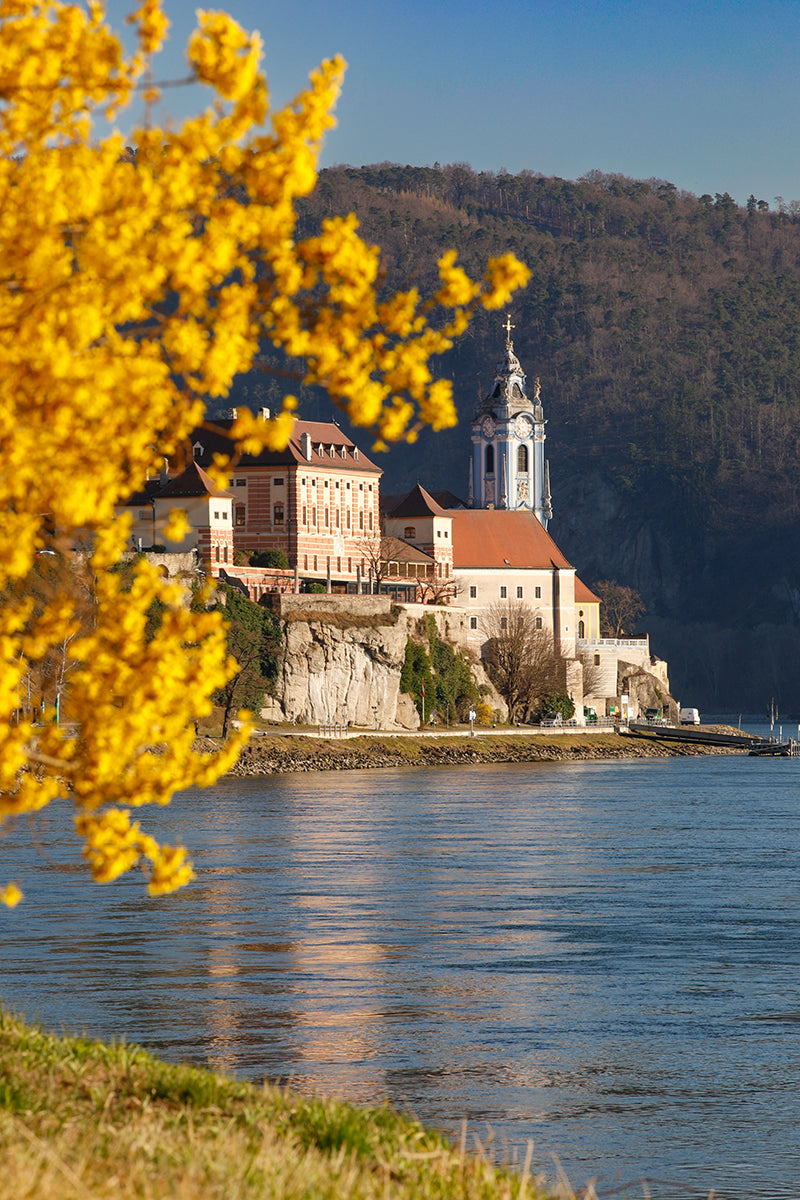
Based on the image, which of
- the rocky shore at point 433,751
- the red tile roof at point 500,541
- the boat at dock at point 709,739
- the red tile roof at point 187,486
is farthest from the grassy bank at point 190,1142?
the red tile roof at point 500,541

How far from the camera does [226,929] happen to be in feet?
94.0

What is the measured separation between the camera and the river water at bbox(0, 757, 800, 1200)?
55.2 ft

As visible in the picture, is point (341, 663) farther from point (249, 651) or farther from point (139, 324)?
point (139, 324)

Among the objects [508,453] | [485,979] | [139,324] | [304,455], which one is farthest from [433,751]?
[139,324]

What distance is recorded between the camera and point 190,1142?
26.5 ft

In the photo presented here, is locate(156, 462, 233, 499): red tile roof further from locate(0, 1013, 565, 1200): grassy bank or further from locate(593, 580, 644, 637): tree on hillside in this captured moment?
locate(593, 580, 644, 637): tree on hillside

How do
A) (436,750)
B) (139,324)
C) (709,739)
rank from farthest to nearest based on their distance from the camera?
(709,739)
(436,750)
(139,324)

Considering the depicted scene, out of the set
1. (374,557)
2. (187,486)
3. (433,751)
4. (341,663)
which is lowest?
(433,751)

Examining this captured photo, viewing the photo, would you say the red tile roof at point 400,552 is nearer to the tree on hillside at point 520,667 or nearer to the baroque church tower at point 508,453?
the tree on hillside at point 520,667

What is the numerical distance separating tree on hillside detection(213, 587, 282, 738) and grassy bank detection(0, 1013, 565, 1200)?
75.7 m

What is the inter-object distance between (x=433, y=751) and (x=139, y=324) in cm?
8477

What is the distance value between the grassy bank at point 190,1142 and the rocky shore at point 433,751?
6826cm

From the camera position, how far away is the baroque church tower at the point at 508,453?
148 metres

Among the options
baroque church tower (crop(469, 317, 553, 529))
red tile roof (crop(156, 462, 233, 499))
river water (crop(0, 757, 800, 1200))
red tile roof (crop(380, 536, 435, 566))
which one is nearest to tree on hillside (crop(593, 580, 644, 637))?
baroque church tower (crop(469, 317, 553, 529))
